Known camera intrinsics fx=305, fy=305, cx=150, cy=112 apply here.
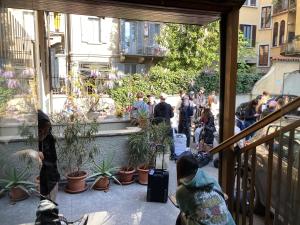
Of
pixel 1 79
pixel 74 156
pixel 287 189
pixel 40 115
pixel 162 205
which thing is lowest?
pixel 162 205

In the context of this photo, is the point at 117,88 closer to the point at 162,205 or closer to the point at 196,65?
the point at 196,65

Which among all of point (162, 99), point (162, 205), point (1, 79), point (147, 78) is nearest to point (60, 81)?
point (147, 78)

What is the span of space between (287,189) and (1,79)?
219 cm

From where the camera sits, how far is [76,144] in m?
4.82

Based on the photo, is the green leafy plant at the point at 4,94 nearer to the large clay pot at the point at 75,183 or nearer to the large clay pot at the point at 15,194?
the large clay pot at the point at 15,194

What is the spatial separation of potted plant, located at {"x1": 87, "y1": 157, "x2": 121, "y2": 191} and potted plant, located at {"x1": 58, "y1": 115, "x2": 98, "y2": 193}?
0.17 m

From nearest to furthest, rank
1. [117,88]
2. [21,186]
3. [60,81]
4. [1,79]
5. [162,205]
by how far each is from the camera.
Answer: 1. [1,79]
2. [21,186]
3. [162,205]
4. [60,81]
5. [117,88]

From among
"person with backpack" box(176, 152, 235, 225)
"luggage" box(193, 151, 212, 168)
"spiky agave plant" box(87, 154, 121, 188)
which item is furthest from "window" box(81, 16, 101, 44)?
"person with backpack" box(176, 152, 235, 225)

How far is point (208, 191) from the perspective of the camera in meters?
1.99

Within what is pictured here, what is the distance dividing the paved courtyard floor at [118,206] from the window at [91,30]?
592 inches

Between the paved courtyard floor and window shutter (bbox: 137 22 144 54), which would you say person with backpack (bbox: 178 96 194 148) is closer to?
the paved courtyard floor

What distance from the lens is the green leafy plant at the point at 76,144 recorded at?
15.7ft

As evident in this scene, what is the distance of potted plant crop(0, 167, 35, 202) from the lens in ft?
7.76

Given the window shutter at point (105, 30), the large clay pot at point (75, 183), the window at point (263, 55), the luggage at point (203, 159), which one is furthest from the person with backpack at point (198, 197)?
the window at point (263, 55)
